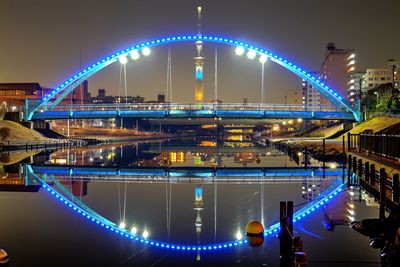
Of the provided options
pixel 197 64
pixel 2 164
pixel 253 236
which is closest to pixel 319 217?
pixel 253 236

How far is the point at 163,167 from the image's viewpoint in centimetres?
4878

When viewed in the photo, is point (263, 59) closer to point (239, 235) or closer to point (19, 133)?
point (19, 133)

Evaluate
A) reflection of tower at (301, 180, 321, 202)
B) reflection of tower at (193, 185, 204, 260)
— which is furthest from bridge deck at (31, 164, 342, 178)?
reflection of tower at (193, 185, 204, 260)

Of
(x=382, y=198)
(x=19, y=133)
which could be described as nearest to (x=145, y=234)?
A: (x=382, y=198)

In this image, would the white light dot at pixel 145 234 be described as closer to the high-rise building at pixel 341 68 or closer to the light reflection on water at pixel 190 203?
the light reflection on water at pixel 190 203

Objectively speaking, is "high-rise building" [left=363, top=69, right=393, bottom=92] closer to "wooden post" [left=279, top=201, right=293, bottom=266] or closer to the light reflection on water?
the light reflection on water

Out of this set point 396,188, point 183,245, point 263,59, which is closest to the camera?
point 183,245

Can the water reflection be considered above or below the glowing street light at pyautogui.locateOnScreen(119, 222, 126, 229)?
below

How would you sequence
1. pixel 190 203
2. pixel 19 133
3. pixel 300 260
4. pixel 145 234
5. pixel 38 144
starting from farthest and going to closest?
pixel 19 133, pixel 38 144, pixel 190 203, pixel 145 234, pixel 300 260

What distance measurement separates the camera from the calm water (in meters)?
14.7

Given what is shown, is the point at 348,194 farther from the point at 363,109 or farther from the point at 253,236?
the point at 363,109

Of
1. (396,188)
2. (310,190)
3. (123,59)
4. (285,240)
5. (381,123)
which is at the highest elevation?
(123,59)

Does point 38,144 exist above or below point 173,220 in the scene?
above

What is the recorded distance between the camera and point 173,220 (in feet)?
67.3
